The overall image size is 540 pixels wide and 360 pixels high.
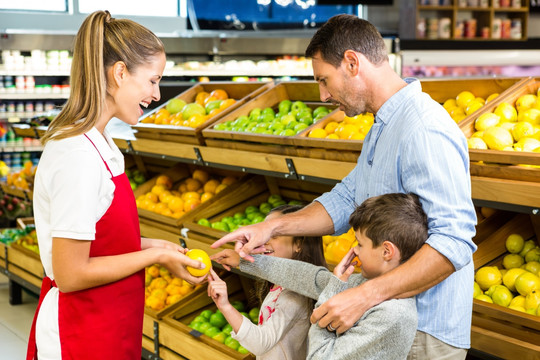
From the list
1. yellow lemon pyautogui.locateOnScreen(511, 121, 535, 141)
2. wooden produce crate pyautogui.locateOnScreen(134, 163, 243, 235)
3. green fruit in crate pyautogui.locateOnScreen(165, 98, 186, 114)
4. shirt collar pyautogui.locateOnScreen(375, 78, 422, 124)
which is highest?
shirt collar pyautogui.locateOnScreen(375, 78, 422, 124)

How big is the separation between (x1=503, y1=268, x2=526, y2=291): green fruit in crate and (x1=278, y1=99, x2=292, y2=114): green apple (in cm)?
170

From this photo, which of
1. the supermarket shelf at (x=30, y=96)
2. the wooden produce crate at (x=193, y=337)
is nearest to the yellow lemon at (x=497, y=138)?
the wooden produce crate at (x=193, y=337)

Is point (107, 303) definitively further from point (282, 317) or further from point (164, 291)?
point (164, 291)

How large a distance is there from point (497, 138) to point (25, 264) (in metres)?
3.90

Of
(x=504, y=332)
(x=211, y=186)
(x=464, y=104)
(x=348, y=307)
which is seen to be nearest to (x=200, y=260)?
(x=348, y=307)

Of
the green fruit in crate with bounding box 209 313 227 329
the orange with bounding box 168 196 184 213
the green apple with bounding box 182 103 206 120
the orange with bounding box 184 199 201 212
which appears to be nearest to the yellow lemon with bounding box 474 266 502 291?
the green fruit in crate with bounding box 209 313 227 329

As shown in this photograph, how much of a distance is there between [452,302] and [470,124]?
3.85 ft

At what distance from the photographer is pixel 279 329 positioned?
225 centimetres

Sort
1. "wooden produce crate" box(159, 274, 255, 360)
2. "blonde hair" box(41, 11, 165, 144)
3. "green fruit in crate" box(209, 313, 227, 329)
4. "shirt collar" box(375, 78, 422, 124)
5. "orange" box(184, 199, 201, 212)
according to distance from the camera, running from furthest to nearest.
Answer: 1. "orange" box(184, 199, 201, 212)
2. "green fruit in crate" box(209, 313, 227, 329)
3. "wooden produce crate" box(159, 274, 255, 360)
4. "shirt collar" box(375, 78, 422, 124)
5. "blonde hair" box(41, 11, 165, 144)

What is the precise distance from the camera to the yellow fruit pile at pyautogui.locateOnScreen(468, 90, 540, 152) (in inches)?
95.5

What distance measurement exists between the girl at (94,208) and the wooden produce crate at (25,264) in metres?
3.13

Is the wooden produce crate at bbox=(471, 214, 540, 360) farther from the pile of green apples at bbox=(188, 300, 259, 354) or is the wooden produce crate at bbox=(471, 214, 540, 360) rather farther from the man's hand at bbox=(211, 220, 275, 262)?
the pile of green apples at bbox=(188, 300, 259, 354)

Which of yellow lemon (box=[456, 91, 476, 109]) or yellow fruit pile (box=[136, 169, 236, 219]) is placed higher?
yellow lemon (box=[456, 91, 476, 109])

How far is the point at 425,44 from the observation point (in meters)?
9.88
